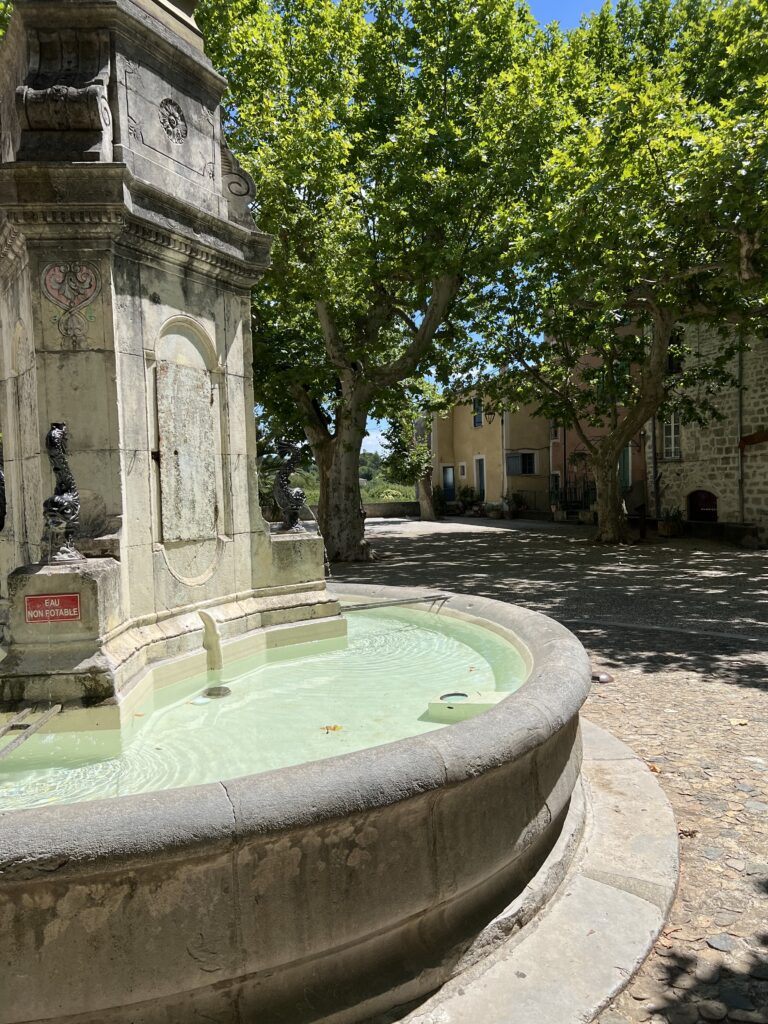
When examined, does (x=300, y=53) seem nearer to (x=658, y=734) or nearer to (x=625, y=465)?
(x=658, y=734)

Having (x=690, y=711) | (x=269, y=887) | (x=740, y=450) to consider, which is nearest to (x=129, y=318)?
(x=269, y=887)

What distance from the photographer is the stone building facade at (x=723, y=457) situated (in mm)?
20344

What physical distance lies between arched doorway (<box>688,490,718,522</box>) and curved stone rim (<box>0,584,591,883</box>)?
72.8ft

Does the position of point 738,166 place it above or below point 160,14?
above

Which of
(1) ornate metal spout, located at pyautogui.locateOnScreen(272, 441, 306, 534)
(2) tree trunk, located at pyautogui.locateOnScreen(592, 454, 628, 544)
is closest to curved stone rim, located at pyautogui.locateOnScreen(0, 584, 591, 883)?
(1) ornate metal spout, located at pyautogui.locateOnScreen(272, 441, 306, 534)

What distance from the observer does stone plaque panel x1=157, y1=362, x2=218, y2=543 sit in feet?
15.8

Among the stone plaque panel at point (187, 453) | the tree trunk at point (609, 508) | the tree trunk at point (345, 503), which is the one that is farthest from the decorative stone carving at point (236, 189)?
the tree trunk at point (609, 508)

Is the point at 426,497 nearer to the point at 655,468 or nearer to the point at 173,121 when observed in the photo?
the point at 655,468

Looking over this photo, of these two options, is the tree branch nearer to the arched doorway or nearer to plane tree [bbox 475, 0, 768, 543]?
plane tree [bbox 475, 0, 768, 543]

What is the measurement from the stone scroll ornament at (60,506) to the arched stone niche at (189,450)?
746 mm

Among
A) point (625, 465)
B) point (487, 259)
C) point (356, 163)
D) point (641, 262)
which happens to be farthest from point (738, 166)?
point (625, 465)

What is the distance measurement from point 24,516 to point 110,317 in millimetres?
1534

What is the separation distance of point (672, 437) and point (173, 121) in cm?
2239

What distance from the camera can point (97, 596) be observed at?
390 cm
